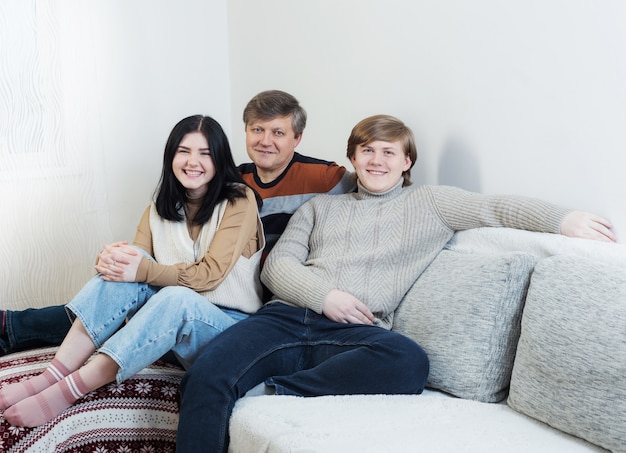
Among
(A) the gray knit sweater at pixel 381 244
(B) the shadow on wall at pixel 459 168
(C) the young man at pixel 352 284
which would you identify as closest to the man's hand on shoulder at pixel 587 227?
(C) the young man at pixel 352 284

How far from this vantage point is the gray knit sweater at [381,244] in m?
1.96

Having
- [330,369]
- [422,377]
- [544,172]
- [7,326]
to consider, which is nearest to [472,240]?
[544,172]

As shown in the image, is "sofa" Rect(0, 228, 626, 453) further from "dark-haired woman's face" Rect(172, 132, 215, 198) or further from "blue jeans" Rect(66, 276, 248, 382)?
"dark-haired woman's face" Rect(172, 132, 215, 198)

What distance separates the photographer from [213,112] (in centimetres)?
353

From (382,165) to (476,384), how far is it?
0.73m

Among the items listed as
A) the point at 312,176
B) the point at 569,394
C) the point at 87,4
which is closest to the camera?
the point at 569,394

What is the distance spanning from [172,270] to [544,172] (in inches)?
43.4

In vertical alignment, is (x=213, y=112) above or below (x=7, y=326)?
above

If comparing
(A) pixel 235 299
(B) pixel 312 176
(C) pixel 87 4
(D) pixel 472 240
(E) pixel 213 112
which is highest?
(C) pixel 87 4

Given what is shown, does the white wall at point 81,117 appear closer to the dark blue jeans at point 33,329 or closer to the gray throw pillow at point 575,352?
the dark blue jeans at point 33,329

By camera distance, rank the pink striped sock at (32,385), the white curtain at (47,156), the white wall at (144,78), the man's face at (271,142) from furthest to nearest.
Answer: the white wall at (144,78)
the white curtain at (47,156)
the man's face at (271,142)
the pink striped sock at (32,385)

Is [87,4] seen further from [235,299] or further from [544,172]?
[544,172]

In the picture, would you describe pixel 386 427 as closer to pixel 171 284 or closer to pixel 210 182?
pixel 171 284

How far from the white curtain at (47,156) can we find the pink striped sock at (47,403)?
1323 mm
